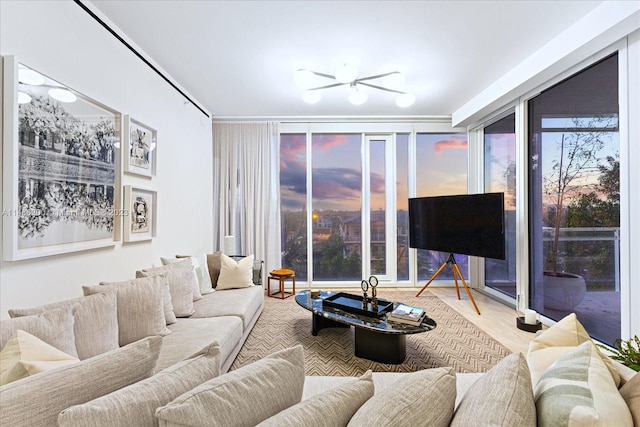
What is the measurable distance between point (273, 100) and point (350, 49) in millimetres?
1540

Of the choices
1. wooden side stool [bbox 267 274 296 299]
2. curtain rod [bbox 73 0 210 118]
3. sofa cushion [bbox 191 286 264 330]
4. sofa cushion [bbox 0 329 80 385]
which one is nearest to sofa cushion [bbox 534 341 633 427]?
sofa cushion [bbox 0 329 80 385]

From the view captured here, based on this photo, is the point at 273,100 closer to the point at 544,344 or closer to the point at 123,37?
the point at 123,37

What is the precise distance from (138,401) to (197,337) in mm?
1419

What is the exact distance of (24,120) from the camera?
1632 mm

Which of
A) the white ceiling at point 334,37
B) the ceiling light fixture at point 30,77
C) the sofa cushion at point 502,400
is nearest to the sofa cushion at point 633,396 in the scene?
the sofa cushion at point 502,400

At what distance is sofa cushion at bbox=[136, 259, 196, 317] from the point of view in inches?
94.8

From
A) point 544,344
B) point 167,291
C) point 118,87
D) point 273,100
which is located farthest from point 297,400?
point 273,100

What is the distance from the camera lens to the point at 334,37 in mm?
2623

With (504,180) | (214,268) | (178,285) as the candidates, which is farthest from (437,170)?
(178,285)

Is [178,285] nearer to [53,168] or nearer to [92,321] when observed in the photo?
[92,321]

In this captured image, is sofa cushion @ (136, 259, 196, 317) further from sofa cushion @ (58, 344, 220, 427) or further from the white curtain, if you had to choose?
the white curtain

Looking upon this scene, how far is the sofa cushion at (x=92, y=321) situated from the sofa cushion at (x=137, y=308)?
5.2 inches

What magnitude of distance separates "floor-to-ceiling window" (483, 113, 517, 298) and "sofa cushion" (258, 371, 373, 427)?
12.6 feet

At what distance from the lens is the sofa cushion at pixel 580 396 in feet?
2.11
